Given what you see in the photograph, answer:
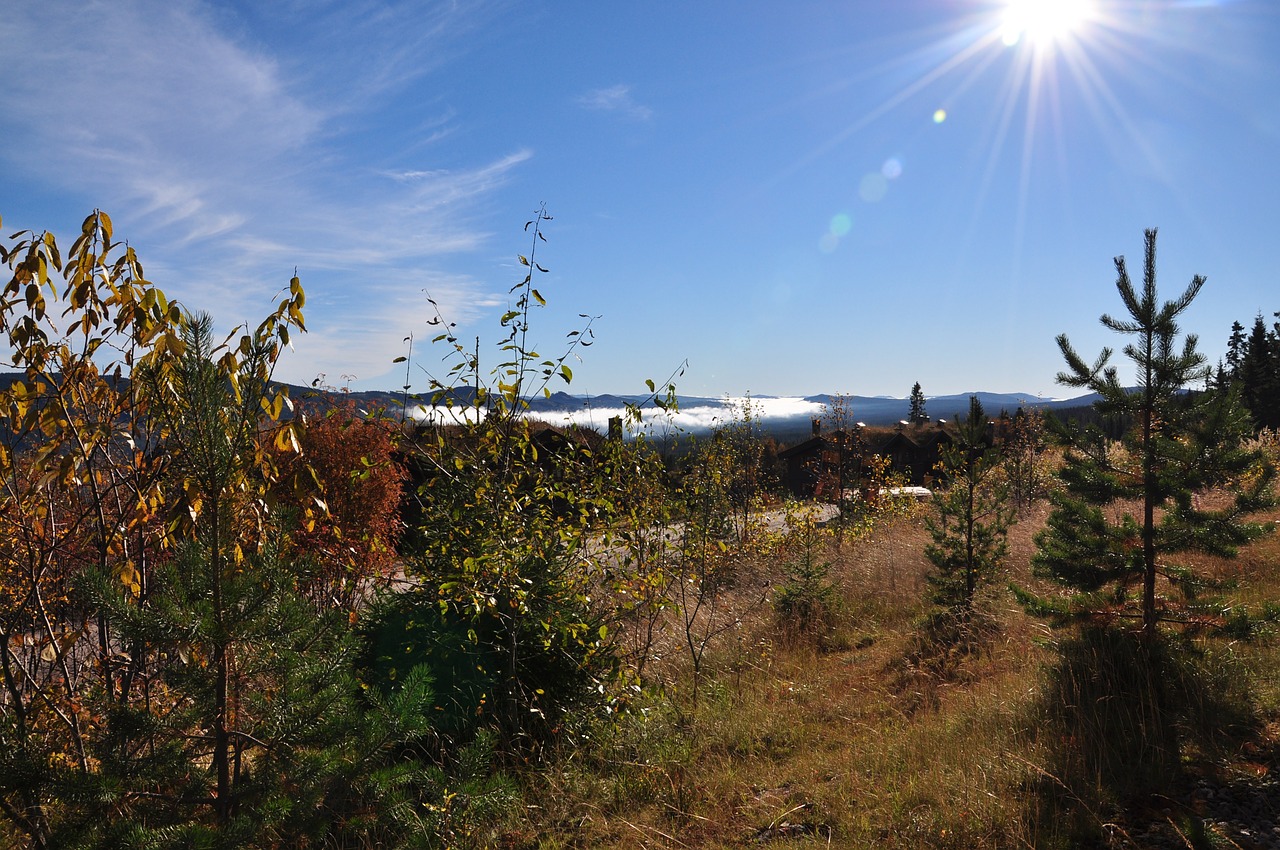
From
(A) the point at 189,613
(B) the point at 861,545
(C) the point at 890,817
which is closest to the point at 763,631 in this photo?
(C) the point at 890,817

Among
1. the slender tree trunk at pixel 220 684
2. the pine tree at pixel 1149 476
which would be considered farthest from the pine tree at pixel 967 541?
the slender tree trunk at pixel 220 684

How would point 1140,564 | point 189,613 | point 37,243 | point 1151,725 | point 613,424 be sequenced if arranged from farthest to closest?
point 613,424
point 1140,564
point 1151,725
point 37,243
point 189,613

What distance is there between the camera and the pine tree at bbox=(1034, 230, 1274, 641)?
16.2 ft

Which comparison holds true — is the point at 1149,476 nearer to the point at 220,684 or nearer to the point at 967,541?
the point at 967,541

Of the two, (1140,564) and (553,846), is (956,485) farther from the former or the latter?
(553,846)

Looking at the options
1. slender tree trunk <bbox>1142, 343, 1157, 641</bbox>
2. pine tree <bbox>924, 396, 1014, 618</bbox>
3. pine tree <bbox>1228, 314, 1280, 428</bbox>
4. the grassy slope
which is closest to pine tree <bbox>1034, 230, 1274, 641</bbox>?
slender tree trunk <bbox>1142, 343, 1157, 641</bbox>

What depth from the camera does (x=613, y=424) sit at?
5.59 meters

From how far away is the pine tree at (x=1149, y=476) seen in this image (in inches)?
194

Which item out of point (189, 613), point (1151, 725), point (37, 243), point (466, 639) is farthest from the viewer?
point (466, 639)

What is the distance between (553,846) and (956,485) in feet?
20.1

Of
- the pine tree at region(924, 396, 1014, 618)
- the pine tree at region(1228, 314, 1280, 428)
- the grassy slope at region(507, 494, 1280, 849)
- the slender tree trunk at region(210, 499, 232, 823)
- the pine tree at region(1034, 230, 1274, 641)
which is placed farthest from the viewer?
the pine tree at region(1228, 314, 1280, 428)

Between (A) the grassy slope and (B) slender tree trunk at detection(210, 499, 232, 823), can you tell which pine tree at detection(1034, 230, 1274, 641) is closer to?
(A) the grassy slope

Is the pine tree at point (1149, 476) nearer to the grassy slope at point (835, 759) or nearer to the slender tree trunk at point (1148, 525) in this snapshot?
the slender tree trunk at point (1148, 525)

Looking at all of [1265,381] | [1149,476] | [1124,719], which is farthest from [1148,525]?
[1265,381]
